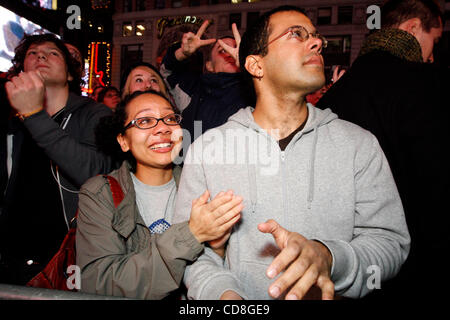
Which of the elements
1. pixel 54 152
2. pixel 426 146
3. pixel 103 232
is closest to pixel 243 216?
pixel 103 232

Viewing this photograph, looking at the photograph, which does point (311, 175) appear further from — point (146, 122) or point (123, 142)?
point (123, 142)

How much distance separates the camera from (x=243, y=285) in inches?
61.8

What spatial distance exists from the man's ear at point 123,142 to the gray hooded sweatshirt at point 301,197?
31.0 inches

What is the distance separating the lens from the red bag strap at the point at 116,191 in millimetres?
1788

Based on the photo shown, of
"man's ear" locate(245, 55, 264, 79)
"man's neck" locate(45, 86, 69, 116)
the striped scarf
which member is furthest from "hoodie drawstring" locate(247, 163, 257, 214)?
"man's neck" locate(45, 86, 69, 116)

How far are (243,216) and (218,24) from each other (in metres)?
27.2

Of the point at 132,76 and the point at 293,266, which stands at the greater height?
the point at 132,76

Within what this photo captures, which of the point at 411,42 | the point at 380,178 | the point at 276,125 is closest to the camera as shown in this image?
the point at 380,178

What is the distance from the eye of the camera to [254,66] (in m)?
2.03

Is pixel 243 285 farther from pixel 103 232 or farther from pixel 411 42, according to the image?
pixel 411 42

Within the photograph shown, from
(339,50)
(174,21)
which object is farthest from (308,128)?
(174,21)
